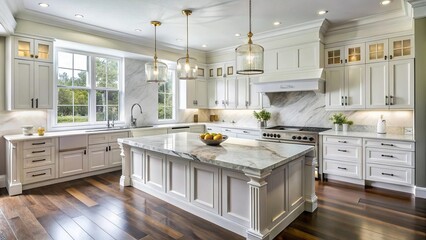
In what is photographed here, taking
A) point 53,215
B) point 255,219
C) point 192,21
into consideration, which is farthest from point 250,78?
point 53,215

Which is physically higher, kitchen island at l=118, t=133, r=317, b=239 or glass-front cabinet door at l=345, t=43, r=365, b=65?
glass-front cabinet door at l=345, t=43, r=365, b=65

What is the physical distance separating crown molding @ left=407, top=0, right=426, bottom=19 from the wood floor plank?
5116 mm

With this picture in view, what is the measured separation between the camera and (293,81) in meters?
4.66

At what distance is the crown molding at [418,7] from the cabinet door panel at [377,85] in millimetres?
826

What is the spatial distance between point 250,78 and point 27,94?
4.36m

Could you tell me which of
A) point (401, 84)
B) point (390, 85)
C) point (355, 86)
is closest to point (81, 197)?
point (355, 86)

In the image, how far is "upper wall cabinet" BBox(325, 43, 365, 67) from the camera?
4324 mm

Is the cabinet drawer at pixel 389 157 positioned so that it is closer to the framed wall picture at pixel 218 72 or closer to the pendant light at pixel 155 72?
the pendant light at pixel 155 72

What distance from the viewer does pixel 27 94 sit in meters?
3.98

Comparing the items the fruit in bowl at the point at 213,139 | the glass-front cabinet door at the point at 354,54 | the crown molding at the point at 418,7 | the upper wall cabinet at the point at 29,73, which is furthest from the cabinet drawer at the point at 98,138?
the crown molding at the point at 418,7

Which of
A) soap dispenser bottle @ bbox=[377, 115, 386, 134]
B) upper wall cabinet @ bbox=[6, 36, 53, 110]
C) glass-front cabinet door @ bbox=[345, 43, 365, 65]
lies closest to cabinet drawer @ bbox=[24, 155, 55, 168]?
upper wall cabinet @ bbox=[6, 36, 53, 110]

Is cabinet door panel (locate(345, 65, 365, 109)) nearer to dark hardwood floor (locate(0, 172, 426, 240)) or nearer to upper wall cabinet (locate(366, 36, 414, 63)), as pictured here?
upper wall cabinet (locate(366, 36, 414, 63))

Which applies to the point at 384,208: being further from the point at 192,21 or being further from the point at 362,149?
the point at 192,21

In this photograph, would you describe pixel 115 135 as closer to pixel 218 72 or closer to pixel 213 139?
pixel 213 139
